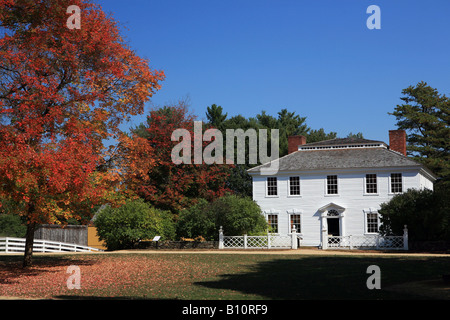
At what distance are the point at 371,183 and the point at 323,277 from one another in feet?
76.5

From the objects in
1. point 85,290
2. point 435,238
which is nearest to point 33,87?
point 85,290

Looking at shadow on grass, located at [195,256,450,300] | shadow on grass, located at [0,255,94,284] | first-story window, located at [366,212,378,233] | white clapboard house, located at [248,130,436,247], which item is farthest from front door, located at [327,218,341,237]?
shadow on grass, located at [0,255,94,284]

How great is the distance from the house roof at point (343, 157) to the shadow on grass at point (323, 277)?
16498 mm

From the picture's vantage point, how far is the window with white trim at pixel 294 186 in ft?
140

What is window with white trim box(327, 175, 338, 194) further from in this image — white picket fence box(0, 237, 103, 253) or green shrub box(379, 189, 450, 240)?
white picket fence box(0, 237, 103, 253)

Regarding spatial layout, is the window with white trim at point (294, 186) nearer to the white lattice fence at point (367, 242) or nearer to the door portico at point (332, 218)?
the door portico at point (332, 218)

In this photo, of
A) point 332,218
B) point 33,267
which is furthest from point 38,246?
point 332,218

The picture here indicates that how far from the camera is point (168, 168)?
41.7m

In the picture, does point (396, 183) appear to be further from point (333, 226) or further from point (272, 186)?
point (272, 186)

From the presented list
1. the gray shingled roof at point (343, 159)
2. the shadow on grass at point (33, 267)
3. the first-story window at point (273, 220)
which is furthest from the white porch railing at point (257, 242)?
the shadow on grass at point (33, 267)

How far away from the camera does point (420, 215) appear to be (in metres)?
32.5

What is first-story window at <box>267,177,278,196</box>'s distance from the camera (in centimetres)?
4309

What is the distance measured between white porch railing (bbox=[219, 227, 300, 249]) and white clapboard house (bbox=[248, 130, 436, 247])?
5282 millimetres

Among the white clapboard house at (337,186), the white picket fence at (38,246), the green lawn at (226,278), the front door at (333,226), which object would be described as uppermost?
the white clapboard house at (337,186)
